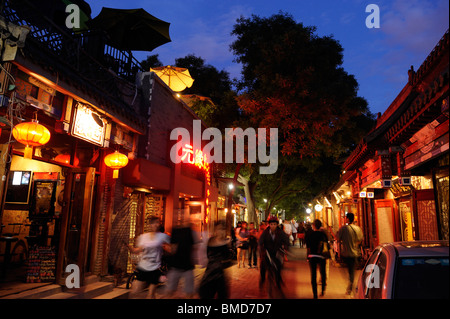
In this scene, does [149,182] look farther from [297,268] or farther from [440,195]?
[440,195]

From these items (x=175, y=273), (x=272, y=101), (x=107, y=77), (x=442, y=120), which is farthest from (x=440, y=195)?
(x=107, y=77)

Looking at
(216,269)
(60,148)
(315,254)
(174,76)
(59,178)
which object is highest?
(174,76)

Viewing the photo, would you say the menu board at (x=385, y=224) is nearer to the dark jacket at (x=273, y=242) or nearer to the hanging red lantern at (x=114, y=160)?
the dark jacket at (x=273, y=242)

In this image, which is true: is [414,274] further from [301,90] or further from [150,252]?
[301,90]

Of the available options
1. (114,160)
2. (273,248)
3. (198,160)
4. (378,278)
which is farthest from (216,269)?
(198,160)

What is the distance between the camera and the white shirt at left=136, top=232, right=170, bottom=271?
639cm

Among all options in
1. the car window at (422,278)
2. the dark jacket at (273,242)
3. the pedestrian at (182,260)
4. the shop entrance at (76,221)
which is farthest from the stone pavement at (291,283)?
the car window at (422,278)

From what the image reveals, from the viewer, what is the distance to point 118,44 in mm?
11594

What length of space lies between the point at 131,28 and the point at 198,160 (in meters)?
6.99

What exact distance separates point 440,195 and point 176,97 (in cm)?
1085

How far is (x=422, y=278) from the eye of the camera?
3.46m

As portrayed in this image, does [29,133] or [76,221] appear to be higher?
[29,133]

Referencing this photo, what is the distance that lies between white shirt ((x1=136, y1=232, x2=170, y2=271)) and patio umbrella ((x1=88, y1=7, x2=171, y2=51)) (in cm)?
809

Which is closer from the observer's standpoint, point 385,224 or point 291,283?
point 291,283
